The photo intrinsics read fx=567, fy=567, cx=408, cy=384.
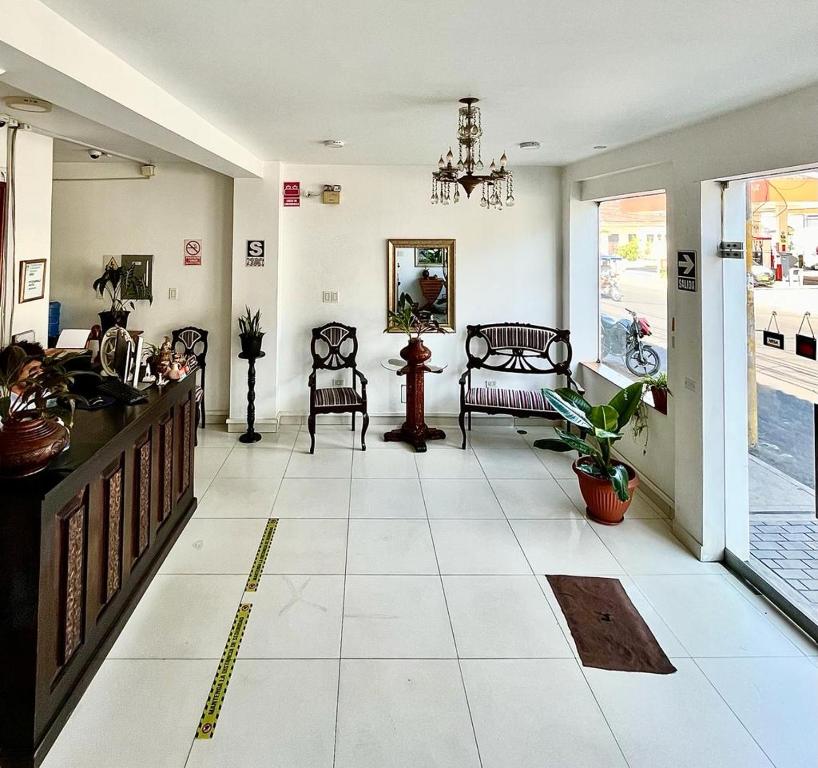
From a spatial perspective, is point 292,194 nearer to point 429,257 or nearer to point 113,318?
point 429,257

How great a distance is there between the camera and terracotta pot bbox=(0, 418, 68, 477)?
194 centimetres

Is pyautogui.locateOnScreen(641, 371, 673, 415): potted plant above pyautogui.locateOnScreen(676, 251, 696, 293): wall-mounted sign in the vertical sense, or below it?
below

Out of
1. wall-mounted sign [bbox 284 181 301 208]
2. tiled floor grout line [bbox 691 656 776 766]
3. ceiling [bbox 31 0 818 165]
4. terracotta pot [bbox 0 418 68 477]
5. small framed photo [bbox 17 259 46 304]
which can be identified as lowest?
tiled floor grout line [bbox 691 656 776 766]

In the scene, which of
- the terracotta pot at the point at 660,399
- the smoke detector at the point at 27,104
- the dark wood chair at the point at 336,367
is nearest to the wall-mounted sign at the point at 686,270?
the terracotta pot at the point at 660,399

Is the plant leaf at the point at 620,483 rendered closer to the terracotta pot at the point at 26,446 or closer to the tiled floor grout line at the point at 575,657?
the tiled floor grout line at the point at 575,657

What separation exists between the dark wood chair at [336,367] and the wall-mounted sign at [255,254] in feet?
3.04

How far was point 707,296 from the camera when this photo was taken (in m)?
3.57

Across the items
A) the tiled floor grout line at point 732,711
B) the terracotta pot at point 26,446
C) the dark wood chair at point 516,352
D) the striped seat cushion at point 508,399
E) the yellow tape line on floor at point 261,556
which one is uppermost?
the terracotta pot at point 26,446

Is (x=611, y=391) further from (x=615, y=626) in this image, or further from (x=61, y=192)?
(x=61, y=192)

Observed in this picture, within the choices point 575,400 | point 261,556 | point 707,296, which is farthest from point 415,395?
point 707,296

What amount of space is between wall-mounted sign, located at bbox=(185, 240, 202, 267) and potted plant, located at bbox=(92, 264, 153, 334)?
537 mm

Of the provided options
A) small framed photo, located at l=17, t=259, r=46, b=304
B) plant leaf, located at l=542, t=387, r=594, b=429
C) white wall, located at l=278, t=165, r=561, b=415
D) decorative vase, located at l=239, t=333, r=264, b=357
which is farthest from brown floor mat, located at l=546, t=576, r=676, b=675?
small framed photo, located at l=17, t=259, r=46, b=304

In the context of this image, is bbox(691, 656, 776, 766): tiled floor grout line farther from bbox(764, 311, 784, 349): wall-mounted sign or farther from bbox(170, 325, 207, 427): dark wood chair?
bbox(170, 325, 207, 427): dark wood chair

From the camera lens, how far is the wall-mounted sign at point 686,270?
366 cm
